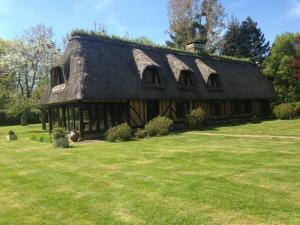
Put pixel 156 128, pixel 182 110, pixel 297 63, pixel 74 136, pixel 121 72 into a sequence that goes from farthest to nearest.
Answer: pixel 297 63, pixel 182 110, pixel 121 72, pixel 156 128, pixel 74 136

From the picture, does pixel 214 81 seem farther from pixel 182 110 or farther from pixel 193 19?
pixel 193 19

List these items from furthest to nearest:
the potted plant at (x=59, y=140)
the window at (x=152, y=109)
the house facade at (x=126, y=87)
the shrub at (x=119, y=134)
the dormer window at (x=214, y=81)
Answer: the dormer window at (x=214, y=81) → the window at (x=152, y=109) → the house facade at (x=126, y=87) → the shrub at (x=119, y=134) → the potted plant at (x=59, y=140)

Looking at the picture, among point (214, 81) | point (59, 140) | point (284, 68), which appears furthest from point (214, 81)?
point (59, 140)

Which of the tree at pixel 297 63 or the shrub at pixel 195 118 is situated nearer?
the shrub at pixel 195 118

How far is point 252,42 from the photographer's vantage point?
48594mm

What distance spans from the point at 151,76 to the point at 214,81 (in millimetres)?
7361

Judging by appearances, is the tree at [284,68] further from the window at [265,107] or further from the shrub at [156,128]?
the shrub at [156,128]

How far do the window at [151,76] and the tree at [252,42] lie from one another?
2696 cm

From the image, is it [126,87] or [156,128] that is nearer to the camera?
[156,128]

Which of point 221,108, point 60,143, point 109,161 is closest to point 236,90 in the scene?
point 221,108

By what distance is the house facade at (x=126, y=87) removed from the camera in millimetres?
20969

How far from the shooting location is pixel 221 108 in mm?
30109

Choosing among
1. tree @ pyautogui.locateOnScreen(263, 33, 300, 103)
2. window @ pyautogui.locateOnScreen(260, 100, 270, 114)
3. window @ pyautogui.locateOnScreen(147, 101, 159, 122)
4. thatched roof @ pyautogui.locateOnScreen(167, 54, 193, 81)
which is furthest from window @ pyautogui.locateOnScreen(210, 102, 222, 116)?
tree @ pyautogui.locateOnScreen(263, 33, 300, 103)

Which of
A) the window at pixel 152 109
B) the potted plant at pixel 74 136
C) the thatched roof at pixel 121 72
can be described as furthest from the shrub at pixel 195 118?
the potted plant at pixel 74 136
